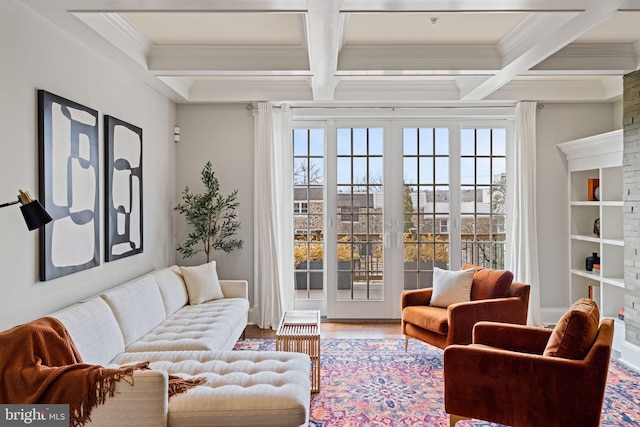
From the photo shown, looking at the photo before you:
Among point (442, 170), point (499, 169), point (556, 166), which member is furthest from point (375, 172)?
point (556, 166)

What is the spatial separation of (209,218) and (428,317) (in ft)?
7.84

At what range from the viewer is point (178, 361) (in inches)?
104

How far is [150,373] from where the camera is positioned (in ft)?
6.72

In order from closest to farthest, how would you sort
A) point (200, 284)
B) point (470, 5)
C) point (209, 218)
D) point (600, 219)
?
point (470, 5) → point (200, 284) → point (600, 219) → point (209, 218)

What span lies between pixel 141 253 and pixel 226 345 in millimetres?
1321

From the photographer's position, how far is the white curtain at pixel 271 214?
191 inches

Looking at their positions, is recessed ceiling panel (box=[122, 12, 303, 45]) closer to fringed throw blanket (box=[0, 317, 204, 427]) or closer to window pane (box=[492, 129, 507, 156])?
fringed throw blanket (box=[0, 317, 204, 427])

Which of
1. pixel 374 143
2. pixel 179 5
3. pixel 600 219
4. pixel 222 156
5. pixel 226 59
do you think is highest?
pixel 226 59

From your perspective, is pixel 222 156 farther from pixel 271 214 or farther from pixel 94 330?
pixel 94 330

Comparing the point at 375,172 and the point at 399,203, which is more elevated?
the point at 375,172

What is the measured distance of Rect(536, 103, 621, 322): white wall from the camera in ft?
16.4

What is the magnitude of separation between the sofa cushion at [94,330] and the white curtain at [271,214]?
84.5 inches

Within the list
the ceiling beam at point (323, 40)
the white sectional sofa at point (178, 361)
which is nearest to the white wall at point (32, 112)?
the white sectional sofa at point (178, 361)

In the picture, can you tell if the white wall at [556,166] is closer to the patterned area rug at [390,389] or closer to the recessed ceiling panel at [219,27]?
the patterned area rug at [390,389]
